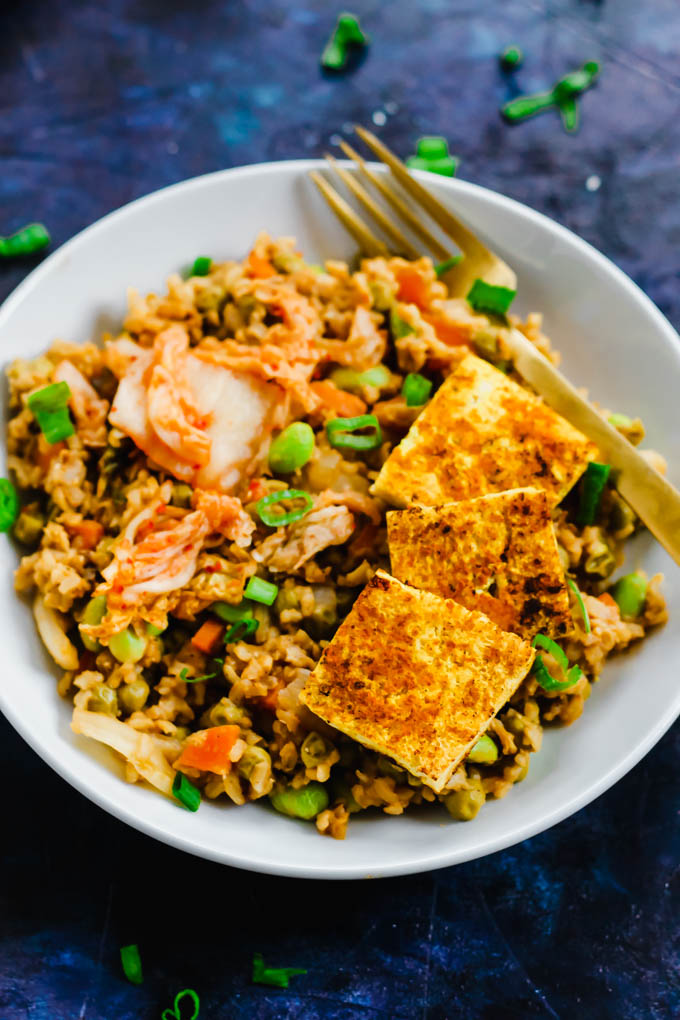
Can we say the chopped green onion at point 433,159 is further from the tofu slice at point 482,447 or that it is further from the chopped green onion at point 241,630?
the chopped green onion at point 241,630

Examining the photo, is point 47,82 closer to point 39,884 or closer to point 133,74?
point 133,74

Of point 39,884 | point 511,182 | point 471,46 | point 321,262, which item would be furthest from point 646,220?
Result: point 39,884

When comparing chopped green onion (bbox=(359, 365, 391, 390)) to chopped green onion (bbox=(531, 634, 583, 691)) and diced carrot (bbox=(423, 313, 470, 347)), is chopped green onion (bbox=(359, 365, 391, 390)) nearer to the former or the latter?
diced carrot (bbox=(423, 313, 470, 347))

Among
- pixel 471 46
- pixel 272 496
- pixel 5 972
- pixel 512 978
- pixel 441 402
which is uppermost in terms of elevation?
pixel 471 46

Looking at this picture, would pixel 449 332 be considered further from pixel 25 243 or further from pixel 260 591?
pixel 25 243

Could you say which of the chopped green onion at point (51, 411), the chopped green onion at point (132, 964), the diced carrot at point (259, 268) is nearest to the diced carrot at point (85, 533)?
the chopped green onion at point (51, 411)

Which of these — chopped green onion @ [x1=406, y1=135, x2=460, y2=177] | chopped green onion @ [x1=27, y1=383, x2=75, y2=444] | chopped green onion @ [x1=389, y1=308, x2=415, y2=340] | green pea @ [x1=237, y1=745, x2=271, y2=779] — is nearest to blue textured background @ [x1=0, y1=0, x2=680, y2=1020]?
chopped green onion @ [x1=406, y1=135, x2=460, y2=177]

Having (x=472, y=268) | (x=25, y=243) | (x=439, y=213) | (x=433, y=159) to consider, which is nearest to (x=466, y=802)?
(x=472, y=268)
